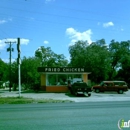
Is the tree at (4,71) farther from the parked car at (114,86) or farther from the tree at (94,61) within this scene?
the parked car at (114,86)

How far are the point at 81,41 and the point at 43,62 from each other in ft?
53.3

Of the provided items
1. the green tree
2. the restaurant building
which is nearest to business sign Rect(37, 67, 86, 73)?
the restaurant building

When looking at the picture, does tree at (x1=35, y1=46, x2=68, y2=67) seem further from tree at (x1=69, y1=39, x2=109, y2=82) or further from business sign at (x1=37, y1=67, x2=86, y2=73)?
business sign at (x1=37, y1=67, x2=86, y2=73)

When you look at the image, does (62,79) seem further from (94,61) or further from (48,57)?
(48,57)

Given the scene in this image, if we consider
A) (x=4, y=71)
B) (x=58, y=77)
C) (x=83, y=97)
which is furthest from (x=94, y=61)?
(x=83, y=97)

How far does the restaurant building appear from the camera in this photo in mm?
38438

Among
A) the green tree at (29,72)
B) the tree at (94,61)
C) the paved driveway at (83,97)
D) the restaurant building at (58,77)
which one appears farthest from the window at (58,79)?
the tree at (94,61)

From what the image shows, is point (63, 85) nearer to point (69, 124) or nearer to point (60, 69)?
point (60, 69)

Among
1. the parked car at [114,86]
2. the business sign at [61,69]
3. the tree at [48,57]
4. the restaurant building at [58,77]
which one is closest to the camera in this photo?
the parked car at [114,86]

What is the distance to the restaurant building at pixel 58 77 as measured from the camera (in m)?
38.4

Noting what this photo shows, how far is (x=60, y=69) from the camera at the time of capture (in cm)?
3866

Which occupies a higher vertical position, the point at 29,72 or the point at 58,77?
the point at 29,72

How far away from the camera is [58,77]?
3897 centimetres

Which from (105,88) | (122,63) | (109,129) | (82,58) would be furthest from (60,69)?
(122,63)
